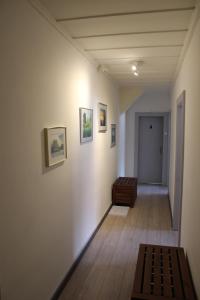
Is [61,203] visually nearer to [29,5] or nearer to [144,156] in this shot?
[29,5]

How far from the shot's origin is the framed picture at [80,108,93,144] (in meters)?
2.82

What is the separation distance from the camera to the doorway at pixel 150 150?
268 inches

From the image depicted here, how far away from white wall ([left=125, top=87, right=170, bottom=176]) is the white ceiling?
10.5ft

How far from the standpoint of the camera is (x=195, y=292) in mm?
1670

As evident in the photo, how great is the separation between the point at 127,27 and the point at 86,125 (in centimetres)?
122

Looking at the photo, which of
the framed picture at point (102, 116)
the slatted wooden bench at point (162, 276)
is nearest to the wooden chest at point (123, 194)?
the framed picture at point (102, 116)

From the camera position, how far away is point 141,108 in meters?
6.58

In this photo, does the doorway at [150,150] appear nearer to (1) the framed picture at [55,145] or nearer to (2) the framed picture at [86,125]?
(2) the framed picture at [86,125]

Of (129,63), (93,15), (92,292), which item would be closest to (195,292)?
(92,292)

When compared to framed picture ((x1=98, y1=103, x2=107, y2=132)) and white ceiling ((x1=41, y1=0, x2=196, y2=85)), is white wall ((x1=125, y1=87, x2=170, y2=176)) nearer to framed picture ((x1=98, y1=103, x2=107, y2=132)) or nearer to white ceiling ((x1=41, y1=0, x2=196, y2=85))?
framed picture ((x1=98, y1=103, x2=107, y2=132))

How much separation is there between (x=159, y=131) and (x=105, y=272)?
4733 mm

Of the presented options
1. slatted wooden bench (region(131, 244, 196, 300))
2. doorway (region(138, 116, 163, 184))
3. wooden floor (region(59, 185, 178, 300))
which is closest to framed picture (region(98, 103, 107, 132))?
wooden floor (region(59, 185, 178, 300))

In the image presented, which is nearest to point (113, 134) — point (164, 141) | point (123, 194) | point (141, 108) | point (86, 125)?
point (123, 194)

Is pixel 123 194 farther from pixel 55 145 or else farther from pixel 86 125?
pixel 55 145
